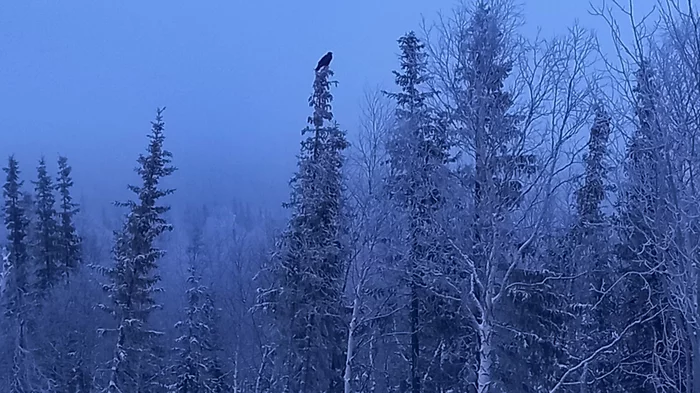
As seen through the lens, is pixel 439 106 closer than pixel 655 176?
No

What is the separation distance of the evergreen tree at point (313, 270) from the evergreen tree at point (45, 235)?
39.4 feet

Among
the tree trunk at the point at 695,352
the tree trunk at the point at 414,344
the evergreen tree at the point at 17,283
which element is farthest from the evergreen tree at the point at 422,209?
the evergreen tree at the point at 17,283

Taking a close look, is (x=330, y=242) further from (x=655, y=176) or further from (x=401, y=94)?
(x=655, y=176)

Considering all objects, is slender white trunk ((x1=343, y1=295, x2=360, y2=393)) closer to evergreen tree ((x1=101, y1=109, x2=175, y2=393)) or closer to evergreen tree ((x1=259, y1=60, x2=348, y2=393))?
evergreen tree ((x1=259, y1=60, x2=348, y2=393))

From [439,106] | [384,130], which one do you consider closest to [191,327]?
[384,130]

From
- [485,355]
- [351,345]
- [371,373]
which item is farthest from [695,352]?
[371,373]

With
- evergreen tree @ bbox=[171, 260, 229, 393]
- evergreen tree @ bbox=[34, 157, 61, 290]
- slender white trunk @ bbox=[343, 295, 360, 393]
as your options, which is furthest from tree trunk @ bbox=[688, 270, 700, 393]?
evergreen tree @ bbox=[34, 157, 61, 290]

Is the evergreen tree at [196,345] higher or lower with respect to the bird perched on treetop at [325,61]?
lower

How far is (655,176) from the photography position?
22.6 feet

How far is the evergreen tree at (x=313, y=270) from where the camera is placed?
17516 mm

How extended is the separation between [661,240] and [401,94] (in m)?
9.71

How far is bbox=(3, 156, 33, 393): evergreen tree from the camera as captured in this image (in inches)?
854

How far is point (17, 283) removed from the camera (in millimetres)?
24906

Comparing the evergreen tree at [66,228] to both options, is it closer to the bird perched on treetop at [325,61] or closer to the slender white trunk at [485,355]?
the bird perched on treetop at [325,61]
